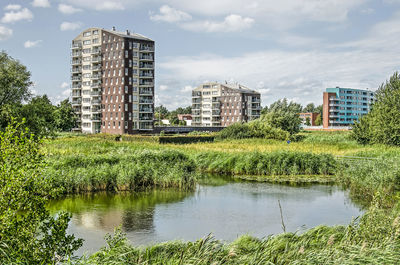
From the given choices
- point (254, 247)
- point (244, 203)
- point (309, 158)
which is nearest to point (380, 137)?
point (309, 158)

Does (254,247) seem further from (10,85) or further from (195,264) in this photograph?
(10,85)

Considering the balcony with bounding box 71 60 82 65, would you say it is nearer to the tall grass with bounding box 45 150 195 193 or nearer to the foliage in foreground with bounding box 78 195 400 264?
the tall grass with bounding box 45 150 195 193

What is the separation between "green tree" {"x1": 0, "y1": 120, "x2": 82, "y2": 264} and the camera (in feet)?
25.7

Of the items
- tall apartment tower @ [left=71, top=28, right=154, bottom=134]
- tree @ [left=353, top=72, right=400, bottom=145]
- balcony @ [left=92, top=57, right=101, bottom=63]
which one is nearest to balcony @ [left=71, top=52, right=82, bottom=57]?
tall apartment tower @ [left=71, top=28, right=154, bottom=134]

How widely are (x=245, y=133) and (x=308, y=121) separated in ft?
326

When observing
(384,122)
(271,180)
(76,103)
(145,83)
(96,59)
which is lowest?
(271,180)

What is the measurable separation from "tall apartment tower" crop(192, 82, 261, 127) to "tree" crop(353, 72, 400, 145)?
5187 cm

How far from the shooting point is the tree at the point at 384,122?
144 feet

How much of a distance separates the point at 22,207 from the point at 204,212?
11400mm

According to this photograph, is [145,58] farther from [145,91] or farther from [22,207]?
[22,207]

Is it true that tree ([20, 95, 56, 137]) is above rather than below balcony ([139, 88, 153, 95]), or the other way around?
below

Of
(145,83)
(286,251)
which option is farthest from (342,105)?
(286,251)

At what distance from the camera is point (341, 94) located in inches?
5704

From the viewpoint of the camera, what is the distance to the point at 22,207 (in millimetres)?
8516
